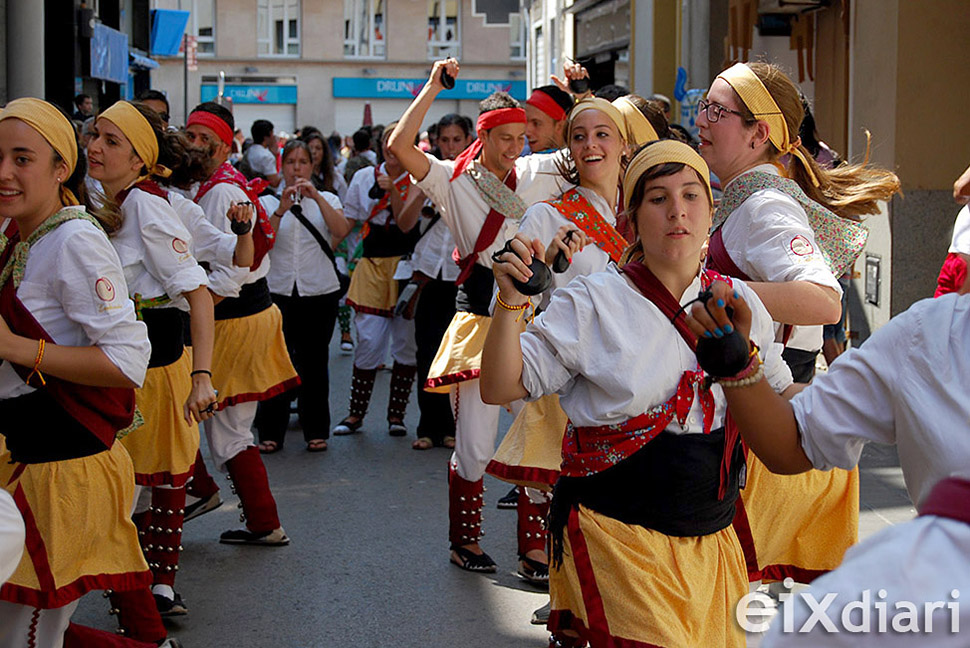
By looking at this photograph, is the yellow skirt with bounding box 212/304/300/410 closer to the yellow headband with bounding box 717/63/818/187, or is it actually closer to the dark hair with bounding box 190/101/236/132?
the dark hair with bounding box 190/101/236/132

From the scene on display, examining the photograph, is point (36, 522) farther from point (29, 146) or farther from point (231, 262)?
point (231, 262)

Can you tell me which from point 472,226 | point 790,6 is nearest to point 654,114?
point 472,226

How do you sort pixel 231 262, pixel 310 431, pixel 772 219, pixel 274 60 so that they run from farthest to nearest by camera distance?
pixel 274 60 < pixel 310 431 < pixel 231 262 < pixel 772 219

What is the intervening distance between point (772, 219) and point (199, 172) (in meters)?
3.35

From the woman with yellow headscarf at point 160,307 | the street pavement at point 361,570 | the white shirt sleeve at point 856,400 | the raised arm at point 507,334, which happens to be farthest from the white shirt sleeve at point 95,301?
the white shirt sleeve at point 856,400

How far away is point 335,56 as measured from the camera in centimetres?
4806

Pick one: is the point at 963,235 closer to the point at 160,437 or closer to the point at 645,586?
the point at 645,586

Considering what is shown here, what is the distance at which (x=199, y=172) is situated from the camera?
614cm

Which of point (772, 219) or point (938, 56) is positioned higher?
point (938, 56)

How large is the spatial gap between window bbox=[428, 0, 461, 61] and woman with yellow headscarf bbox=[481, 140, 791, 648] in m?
46.5

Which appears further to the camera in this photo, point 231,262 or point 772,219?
point 231,262

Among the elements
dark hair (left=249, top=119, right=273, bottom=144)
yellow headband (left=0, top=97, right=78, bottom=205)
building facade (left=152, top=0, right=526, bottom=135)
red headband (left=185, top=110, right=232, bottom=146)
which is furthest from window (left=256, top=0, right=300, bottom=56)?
yellow headband (left=0, top=97, right=78, bottom=205)

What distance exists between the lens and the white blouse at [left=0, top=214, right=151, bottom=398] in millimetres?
3689

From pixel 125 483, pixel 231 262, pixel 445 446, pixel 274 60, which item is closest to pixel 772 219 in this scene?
pixel 125 483
